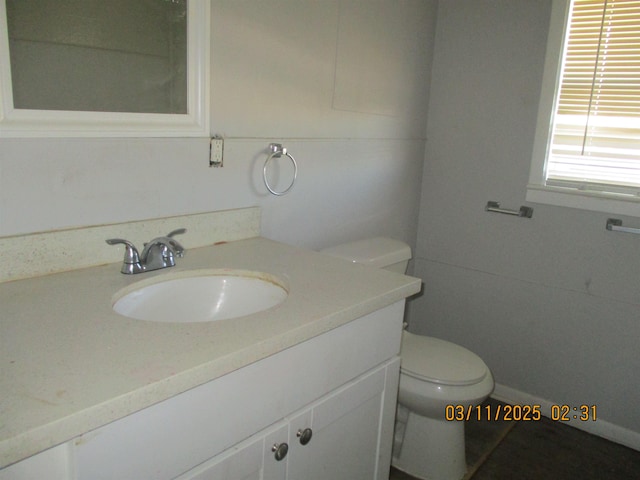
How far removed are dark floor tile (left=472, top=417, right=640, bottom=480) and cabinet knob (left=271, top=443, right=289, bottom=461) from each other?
3.82 ft

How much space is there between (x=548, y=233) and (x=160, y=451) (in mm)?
1934

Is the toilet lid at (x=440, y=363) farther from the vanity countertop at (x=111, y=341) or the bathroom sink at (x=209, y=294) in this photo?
the bathroom sink at (x=209, y=294)

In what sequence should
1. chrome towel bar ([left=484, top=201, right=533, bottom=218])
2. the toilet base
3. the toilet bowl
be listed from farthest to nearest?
1. chrome towel bar ([left=484, top=201, right=533, bottom=218])
2. the toilet base
3. the toilet bowl

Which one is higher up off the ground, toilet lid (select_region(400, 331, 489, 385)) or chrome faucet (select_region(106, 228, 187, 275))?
chrome faucet (select_region(106, 228, 187, 275))

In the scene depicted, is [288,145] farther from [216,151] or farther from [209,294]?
[209,294]

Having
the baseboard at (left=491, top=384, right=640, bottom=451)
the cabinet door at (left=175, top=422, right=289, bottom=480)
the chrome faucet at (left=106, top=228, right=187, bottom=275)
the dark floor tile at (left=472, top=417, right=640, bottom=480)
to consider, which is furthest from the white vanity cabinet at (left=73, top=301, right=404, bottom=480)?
the baseboard at (left=491, top=384, right=640, bottom=451)

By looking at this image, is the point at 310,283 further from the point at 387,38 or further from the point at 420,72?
the point at 420,72

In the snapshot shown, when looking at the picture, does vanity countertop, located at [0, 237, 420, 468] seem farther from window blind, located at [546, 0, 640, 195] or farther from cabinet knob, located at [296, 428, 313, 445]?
window blind, located at [546, 0, 640, 195]

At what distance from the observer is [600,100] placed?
2135mm

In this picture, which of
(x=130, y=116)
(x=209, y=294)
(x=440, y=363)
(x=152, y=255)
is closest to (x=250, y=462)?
(x=209, y=294)

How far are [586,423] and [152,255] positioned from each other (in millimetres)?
2011

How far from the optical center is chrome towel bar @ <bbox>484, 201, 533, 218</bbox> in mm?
2352

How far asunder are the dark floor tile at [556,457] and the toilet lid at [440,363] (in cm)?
43

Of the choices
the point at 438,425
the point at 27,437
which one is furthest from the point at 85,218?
the point at 438,425
